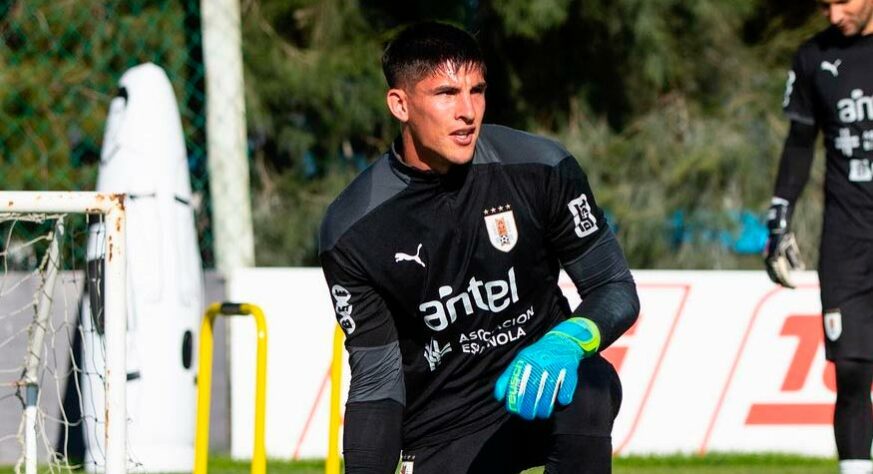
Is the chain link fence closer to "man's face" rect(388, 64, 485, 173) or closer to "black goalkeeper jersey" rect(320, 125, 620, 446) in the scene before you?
"black goalkeeper jersey" rect(320, 125, 620, 446)

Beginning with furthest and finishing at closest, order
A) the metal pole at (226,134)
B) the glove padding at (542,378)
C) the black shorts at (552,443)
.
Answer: the metal pole at (226,134) → the black shorts at (552,443) → the glove padding at (542,378)

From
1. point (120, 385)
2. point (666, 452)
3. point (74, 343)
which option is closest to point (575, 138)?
point (666, 452)

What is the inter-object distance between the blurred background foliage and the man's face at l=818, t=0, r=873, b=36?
5994 mm

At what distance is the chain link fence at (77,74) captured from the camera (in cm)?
1098

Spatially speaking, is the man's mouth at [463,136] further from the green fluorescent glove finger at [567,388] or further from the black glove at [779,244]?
the black glove at [779,244]

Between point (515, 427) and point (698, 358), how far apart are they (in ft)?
14.9

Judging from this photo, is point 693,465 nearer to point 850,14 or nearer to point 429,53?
point 850,14

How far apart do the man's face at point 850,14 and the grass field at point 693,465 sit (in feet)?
9.00

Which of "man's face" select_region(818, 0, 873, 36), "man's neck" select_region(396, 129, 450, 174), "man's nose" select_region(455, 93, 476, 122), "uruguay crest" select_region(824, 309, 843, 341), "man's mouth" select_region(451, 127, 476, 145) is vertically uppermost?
"man's face" select_region(818, 0, 873, 36)

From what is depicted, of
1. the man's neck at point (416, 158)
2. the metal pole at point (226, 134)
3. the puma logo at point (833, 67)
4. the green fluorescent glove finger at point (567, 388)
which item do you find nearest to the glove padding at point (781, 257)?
the puma logo at point (833, 67)

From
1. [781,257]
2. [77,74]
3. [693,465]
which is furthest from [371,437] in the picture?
[77,74]

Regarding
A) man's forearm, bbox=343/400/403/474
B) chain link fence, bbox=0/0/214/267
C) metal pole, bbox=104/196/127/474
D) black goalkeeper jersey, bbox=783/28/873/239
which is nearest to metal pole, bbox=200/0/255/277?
chain link fence, bbox=0/0/214/267

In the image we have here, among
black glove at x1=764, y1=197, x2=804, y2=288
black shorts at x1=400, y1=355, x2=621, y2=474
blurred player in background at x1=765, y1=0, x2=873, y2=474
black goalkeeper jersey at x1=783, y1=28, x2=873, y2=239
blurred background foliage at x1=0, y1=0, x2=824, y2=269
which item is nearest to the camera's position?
black shorts at x1=400, y1=355, x2=621, y2=474

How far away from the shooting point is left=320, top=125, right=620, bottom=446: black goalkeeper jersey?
450 cm
